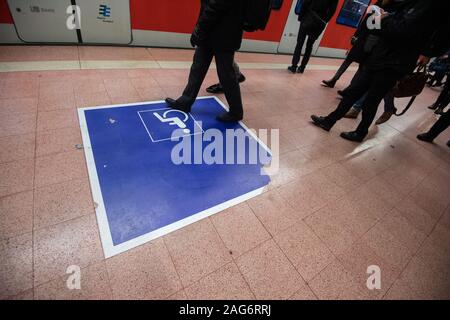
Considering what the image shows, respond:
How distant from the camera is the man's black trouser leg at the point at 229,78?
2260 millimetres

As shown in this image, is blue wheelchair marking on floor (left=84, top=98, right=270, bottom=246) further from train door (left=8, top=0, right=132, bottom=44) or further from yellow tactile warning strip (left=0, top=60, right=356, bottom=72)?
train door (left=8, top=0, right=132, bottom=44)

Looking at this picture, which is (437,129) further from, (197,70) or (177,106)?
(177,106)

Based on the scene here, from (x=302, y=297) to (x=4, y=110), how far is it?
9.85ft

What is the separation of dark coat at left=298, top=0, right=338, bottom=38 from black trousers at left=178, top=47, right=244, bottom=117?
291 centimetres

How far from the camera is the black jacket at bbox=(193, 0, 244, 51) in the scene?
1901mm

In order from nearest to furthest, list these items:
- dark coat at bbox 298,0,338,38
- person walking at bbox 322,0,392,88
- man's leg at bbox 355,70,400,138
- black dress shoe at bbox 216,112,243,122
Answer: man's leg at bbox 355,70,400,138 → person walking at bbox 322,0,392,88 → black dress shoe at bbox 216,112,243,122 → dark coat at bbox 298,0,338,38

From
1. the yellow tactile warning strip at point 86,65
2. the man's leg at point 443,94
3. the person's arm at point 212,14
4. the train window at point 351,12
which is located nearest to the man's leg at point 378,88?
the person's arm at point 212,14

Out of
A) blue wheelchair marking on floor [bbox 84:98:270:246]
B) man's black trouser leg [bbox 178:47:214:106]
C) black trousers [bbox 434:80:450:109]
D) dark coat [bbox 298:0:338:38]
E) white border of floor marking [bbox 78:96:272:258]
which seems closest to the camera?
white border of floor marking [bbox 78:96:272:258]

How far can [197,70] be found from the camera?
246 cm

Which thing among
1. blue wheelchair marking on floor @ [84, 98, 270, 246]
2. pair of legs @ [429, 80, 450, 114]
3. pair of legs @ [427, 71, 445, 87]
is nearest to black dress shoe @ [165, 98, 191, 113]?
blue wheelchair marking on floor @ [84, 98, 270, 246]

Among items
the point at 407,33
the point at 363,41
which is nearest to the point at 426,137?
the point at 363,41

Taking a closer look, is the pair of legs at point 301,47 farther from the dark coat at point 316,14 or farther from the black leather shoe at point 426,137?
the black leather shoe at point 426,137
